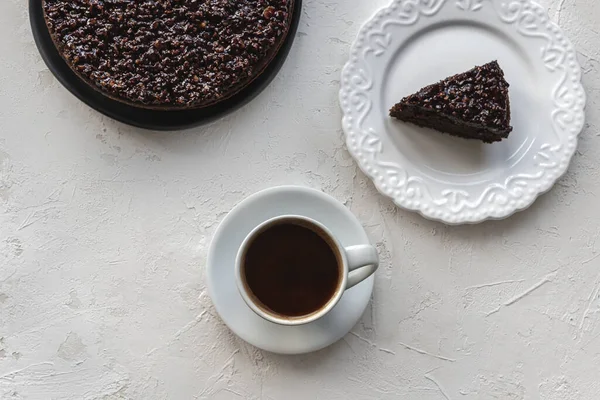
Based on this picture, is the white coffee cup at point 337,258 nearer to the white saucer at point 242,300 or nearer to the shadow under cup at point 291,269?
the shadow under cup at point 291,269

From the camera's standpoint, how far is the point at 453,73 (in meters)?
1.67

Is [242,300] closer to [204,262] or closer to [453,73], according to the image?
[204,262]

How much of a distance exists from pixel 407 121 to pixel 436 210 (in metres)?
0.24

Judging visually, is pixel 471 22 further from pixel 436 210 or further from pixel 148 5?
pixel 148 5

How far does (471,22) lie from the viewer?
1667mm

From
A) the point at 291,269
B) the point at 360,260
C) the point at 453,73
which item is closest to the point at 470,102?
the point at 453,73

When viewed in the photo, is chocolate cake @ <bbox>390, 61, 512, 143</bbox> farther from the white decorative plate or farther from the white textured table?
the white textured table

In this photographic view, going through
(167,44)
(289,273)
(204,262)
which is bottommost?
(204,262)

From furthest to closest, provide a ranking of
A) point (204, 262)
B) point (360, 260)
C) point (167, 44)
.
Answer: point (204, 262) → point (167, 44) → point (360, 260)

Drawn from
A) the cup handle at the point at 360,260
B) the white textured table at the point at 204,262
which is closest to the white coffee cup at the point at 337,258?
the cup handle at the point at 360,260

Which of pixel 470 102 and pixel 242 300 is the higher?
pixel 470 102

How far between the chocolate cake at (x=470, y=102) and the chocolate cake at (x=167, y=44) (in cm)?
38

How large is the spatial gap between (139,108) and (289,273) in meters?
0.54

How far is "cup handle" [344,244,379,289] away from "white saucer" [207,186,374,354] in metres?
0.13
